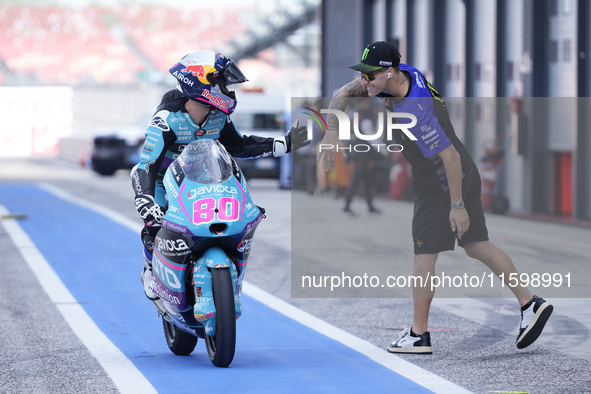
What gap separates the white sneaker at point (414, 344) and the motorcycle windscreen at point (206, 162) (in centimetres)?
157

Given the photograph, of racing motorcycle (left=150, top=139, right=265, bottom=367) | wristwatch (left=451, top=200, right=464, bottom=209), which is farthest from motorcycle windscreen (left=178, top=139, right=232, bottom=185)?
wristwatch (left=451, top=200, right=464, bottom=209)

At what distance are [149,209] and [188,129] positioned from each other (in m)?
0.54

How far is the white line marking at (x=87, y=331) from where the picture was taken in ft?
20.6

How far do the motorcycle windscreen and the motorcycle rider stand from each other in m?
0.22

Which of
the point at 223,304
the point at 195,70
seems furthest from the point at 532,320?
the point at 195,70

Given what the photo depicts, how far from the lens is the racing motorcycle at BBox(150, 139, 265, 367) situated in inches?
241

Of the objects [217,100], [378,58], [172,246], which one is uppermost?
[378,58]

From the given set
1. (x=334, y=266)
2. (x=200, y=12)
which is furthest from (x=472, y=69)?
(x=200, y=12)

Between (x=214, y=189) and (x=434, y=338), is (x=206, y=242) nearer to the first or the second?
(x=214, y=189)

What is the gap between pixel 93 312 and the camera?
887cm

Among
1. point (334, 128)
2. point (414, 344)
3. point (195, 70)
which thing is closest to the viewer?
point (195, 70)

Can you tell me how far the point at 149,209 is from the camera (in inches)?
247

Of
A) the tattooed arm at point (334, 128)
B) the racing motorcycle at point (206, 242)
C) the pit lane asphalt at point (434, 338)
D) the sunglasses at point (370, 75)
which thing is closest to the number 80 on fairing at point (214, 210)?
the racing motorcycle at point (206, 242)

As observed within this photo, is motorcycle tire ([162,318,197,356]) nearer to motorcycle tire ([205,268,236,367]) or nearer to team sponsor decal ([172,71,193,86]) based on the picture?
motorcycle tire ([205,268,236,367])
